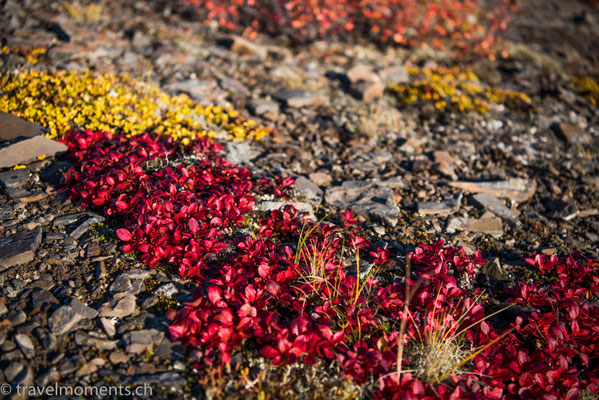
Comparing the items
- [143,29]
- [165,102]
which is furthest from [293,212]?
[143,29]

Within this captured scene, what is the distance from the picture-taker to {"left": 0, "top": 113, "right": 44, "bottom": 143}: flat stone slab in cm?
428

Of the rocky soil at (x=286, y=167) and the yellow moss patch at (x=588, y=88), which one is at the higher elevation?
the yellow moss patch at (x=588, y=88)

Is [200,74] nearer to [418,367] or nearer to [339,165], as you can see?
[339,165]

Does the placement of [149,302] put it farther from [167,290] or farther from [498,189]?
[498,189]

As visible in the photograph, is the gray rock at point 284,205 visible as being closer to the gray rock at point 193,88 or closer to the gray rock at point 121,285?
the gray rock at point 121,285

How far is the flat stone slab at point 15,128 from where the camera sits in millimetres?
4277

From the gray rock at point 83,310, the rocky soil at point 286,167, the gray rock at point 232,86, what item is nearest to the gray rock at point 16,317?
the rocky soil at point 286,167

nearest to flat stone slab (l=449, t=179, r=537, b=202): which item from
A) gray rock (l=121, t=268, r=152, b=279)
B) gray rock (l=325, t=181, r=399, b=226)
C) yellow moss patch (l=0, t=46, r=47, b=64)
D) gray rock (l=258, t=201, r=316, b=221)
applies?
gray rock (l=325, t=181, r=399, b=226)

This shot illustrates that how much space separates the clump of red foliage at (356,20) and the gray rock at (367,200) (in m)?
5.02

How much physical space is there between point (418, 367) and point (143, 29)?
7747 mm

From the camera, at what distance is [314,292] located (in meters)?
3.19

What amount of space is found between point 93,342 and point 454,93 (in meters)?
6.68

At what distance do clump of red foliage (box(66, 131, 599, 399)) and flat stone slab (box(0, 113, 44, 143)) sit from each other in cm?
39

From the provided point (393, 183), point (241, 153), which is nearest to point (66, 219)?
point (241, 153)
